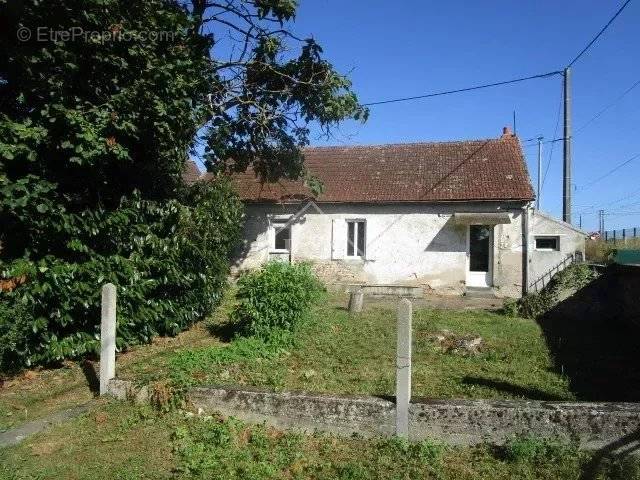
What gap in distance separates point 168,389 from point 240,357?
1.63 m

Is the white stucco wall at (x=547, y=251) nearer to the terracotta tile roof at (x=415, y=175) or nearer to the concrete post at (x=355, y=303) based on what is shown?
the terracotta tile roof at (x=415, y=175)

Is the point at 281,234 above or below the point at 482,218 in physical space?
below

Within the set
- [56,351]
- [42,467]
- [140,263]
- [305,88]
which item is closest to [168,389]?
[42,467]

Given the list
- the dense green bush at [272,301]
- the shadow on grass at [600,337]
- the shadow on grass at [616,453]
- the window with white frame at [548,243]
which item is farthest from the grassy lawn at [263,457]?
the window with white frame at [548,243]

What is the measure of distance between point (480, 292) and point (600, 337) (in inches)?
255

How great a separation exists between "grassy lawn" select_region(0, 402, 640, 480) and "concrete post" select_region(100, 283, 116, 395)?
0.94 m

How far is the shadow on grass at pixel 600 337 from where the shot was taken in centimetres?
624

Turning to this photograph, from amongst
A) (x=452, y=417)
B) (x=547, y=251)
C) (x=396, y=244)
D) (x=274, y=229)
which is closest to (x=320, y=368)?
(x=452, y=417)

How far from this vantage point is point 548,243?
55.8ft

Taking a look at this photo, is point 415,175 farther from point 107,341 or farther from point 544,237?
point 107,341

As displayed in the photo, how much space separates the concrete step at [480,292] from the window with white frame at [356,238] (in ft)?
12.5

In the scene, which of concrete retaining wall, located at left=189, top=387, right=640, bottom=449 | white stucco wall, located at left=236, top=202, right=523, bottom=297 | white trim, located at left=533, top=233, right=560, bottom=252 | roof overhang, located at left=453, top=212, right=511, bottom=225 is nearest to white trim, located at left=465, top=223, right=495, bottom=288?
white stucco wall, located at left=236, top=202, right=523, bottom=297

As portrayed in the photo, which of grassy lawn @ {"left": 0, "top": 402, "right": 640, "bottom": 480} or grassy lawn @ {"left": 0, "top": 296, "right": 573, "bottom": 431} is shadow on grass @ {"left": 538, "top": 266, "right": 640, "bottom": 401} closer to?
grassy lawn @ {"left": 0, "top": 296, "right": 573, "bottom": 431}

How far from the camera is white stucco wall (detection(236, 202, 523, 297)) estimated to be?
1588 cm
